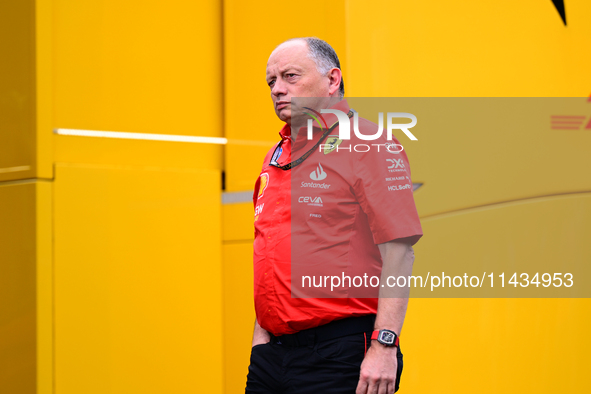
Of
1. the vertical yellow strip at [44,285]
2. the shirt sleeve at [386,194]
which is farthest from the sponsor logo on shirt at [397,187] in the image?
the vertical yellow strip at [44,285]

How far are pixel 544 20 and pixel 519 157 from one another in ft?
1.83

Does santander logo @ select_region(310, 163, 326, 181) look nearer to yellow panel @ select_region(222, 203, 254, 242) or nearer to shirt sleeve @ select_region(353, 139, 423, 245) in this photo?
shirt sleeve @ select_region(353, 139, 423, 245)

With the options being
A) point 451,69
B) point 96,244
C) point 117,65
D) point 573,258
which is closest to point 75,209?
point 96,244

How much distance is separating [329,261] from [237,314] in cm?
82

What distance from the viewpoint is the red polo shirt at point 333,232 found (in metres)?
1.35

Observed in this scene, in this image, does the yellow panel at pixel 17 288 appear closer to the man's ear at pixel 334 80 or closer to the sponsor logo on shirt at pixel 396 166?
the man's ear at pixel 334 80

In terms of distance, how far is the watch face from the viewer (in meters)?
1.29

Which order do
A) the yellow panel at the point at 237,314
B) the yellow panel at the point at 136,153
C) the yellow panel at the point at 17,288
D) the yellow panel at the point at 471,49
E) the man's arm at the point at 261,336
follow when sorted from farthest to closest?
the yellow panel at the point at 471,49, the yellow panel at the point at 237,314, the yellow panel at the point at 136,153, the yellow panel at the point at 17,288, the man's arm at the point at 261,336

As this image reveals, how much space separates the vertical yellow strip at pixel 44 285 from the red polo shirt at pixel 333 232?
0.61 metres

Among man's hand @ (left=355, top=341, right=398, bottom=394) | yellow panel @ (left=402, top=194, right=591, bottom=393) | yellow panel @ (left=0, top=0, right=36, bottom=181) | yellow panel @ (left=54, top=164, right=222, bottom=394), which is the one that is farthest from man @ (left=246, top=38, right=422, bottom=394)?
yellow panel @ (left=402, top=194, right=591, bottom=393)

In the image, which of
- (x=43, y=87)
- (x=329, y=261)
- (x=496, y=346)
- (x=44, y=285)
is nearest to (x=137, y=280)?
(x=44, y=285)

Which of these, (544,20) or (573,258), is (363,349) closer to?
(573,258)

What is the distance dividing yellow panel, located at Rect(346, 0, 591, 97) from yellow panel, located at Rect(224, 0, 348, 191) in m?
0.14

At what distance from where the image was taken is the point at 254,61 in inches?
86.3
